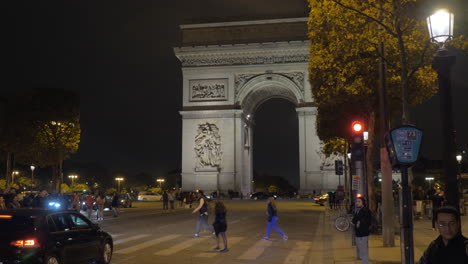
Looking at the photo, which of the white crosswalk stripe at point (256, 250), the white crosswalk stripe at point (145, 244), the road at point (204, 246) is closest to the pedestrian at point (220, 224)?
the road at point (204, 246)

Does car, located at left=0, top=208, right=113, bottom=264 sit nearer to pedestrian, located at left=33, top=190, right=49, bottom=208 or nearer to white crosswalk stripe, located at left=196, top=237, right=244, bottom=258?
white crosswalk stripe, located at left=196, top=237, right=244, bottom=258

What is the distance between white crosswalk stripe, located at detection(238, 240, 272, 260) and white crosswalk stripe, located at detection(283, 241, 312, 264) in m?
0.88

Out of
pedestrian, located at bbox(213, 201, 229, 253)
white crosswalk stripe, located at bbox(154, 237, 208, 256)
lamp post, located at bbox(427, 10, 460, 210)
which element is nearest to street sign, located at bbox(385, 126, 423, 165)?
lamp post, located at bbox(427, 10, 460, 210)

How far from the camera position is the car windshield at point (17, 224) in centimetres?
984

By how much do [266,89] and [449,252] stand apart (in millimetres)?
63048

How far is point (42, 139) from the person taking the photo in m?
48.5

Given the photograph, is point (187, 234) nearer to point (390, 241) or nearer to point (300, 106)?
point (390, 241)

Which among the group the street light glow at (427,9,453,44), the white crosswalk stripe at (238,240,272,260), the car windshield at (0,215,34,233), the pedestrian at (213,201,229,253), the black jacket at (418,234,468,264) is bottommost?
the white crosswalk stripe at (238,240,272,260)

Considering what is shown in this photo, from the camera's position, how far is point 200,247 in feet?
55.0

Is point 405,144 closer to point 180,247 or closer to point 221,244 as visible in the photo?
point 180,247

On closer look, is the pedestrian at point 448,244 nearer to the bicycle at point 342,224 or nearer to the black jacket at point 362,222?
the black jacket at point 362,222

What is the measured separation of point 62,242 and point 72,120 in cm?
3918

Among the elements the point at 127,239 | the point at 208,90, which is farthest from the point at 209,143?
the point at 127,239

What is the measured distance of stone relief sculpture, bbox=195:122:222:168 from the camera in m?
62.8
